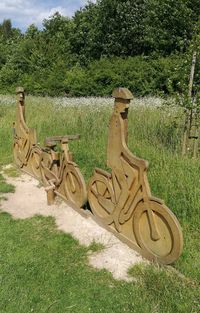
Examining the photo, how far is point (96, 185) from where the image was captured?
4.67m

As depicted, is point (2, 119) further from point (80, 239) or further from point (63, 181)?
point (80, 239)

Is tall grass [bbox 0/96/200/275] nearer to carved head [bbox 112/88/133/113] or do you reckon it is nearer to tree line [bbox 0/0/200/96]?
carved head [bbox 112/88/133/113]

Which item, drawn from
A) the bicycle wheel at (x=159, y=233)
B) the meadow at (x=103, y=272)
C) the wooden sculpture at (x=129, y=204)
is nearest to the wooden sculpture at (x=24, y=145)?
the meadow at (x=103, y=272)

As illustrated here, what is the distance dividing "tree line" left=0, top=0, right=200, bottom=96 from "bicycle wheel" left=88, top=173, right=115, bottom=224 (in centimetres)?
1279

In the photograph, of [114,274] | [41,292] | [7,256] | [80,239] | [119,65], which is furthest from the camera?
[119,65]

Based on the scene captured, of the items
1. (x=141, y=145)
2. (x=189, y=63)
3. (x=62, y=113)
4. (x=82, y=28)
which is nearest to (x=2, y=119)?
(x=62, y=113)

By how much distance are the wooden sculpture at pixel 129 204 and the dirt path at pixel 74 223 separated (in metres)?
0.12

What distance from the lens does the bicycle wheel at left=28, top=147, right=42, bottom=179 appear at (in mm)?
6638

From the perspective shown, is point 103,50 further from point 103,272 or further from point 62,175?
point 103,272

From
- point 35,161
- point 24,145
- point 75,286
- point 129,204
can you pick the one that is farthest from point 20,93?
point 75,286

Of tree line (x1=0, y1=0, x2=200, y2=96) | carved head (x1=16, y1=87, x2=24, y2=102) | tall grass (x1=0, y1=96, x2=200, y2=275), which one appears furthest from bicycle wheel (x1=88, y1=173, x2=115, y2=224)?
tree line (x1=0, y1=0, x2=200, y2=96)

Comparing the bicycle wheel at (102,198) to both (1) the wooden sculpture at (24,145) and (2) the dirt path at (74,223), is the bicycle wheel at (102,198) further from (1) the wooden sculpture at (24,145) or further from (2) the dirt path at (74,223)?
(1) the wooden sculpture at (24,145)

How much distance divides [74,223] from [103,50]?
85.0 feet

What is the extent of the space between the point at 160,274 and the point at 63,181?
240 cm
